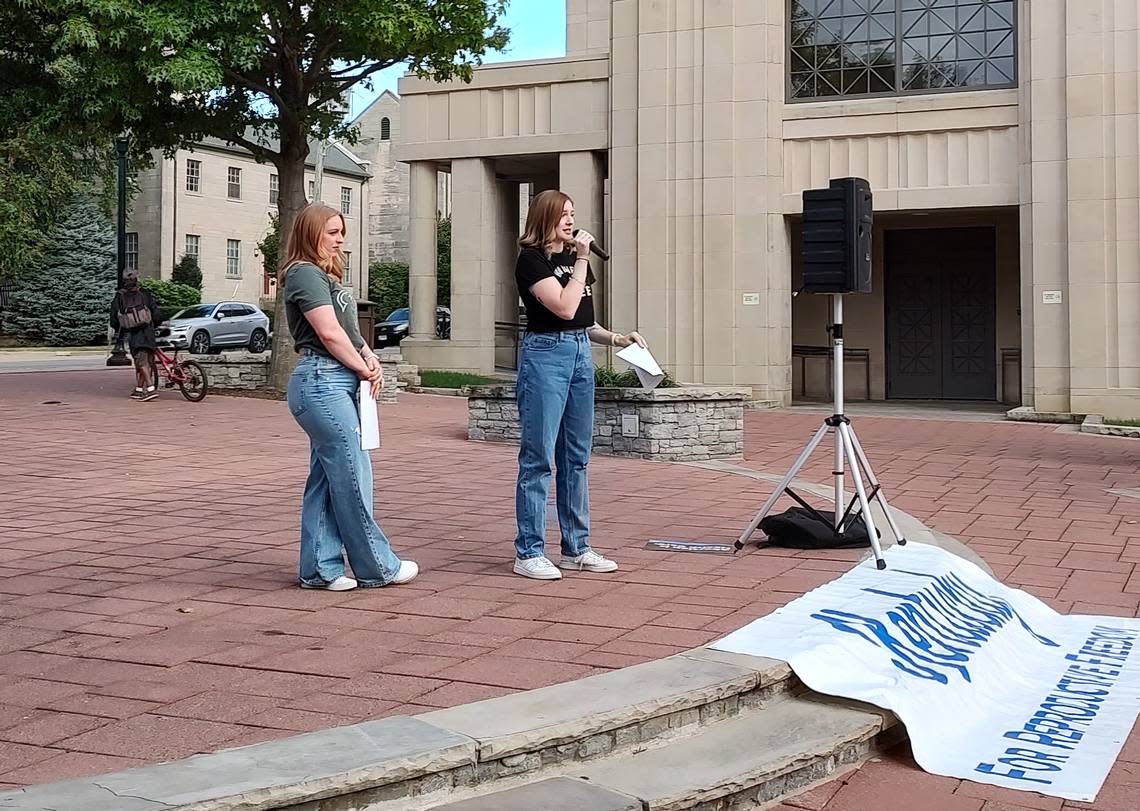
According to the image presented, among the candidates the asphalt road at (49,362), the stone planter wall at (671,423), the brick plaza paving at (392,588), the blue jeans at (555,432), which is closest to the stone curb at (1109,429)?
the brick plaza paving at (392,588)

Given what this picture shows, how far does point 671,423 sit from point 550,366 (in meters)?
6.57

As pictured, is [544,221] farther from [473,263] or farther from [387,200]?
[387,200]

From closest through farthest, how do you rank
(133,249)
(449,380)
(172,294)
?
1. (449,380)
2. (172,294)
3. (133,249)

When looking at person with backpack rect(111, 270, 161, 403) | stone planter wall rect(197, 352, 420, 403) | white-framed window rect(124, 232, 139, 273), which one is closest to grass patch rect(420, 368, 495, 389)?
stone planter wall rect(197, 352, 420, 403)

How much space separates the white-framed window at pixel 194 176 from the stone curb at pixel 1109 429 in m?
43.2

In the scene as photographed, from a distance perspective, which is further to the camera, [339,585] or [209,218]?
[209,218]

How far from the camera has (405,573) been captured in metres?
6.31

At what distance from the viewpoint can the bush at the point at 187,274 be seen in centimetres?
5231

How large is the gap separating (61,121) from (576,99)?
923 cm

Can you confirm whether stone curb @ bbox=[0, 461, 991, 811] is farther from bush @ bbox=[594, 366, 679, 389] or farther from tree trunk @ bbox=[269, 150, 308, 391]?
tree trunk @ bbox=[269, 150, 308, 391]

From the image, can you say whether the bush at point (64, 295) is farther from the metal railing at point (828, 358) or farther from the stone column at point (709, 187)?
the stone column at point (709, 187)

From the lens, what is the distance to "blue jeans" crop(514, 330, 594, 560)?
6.34 meters

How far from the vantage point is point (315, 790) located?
A: 10.5ft

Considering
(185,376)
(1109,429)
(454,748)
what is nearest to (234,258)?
(185,376)
